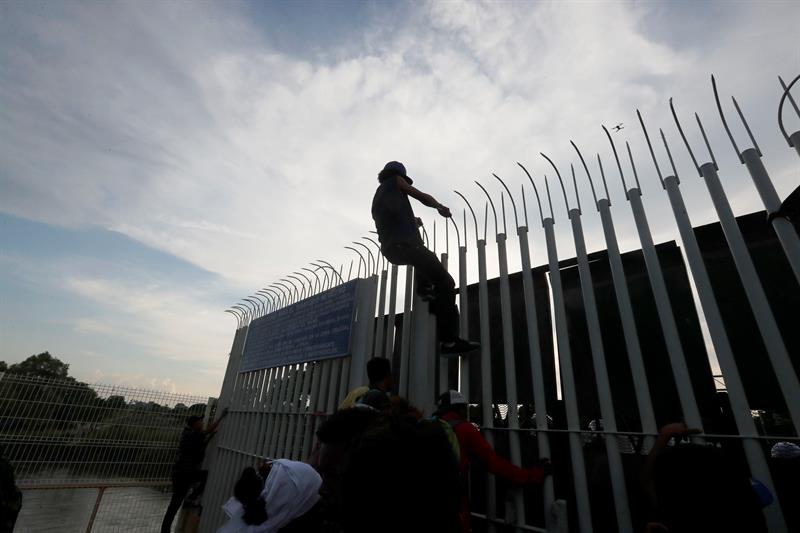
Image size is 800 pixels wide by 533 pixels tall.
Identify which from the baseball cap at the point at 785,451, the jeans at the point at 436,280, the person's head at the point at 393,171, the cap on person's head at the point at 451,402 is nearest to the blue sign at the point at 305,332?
the jeans at the point at 436,280

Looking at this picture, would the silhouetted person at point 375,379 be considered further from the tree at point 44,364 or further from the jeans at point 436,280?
the tree at point 44,364

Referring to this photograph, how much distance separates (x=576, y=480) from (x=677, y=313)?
130 cm

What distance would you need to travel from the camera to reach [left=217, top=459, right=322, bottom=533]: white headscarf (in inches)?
91.9

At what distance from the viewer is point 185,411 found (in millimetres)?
6715

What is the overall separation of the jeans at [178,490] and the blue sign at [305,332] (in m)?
1.74

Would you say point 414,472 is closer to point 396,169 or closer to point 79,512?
point 396,169

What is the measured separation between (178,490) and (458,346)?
211 inches

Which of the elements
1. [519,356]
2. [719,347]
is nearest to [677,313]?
[719,347]

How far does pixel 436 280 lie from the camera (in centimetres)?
340

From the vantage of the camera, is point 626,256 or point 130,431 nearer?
point 626,256

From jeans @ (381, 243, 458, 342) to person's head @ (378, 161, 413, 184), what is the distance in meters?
0.77

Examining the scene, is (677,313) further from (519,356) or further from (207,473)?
(207,473)

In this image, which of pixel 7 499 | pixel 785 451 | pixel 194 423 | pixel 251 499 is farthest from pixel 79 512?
pixel 785 451

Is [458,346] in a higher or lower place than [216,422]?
higher
